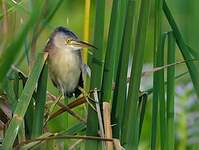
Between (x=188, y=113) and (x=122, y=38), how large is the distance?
1211 millimetres

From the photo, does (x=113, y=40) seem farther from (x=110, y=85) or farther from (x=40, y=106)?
(x=40, y=106)

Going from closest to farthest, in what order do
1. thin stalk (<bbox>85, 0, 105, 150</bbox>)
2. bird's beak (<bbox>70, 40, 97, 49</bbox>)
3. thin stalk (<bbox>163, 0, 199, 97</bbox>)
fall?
1. thin stalk (<bbox>85, 0, 105, 150</bbox>)
2. thin stalk (<bbox>163, 0, 199, 97</bbox>)
3. bird's beak (<bbox>70, 40, 97, 49</bbox>)

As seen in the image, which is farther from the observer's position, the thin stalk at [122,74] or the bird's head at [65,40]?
the bird's head at [65,40]

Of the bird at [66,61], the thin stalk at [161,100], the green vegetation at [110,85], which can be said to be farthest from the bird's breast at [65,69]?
the thin stalk at [161,100]

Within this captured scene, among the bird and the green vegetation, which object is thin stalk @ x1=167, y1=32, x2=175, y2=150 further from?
the bird

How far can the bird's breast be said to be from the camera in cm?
129

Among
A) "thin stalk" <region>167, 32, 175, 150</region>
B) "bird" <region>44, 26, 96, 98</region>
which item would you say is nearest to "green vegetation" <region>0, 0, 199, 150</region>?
"thin stalk" <region>167, 32, 175, 150</region>

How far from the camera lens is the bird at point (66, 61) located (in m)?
1.27

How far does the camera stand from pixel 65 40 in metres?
1.28

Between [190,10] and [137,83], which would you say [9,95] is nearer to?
[137,83]

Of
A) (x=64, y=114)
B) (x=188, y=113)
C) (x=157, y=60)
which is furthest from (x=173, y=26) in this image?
(x=188, y=113)

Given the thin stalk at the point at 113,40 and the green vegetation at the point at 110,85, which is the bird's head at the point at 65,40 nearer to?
the green vegetation at the point at 110,85

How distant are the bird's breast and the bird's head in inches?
0.6

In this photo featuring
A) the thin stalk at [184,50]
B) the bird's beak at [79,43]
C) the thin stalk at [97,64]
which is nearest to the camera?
the thin stalk at [97,64]
